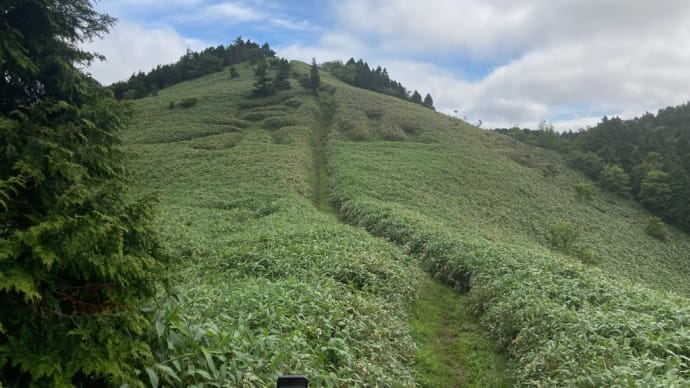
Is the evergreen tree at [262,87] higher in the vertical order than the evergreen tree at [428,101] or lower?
lower

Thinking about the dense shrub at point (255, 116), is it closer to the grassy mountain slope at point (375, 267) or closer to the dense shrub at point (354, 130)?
the grassy mountain slope at point (375, 267)

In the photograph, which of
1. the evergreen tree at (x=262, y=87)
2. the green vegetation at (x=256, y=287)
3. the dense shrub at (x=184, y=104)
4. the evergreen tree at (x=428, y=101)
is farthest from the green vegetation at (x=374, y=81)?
the green vegetation at (x=256, y=287)

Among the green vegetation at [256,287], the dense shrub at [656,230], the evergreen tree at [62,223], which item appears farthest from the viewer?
the dense shrub at [656,230]

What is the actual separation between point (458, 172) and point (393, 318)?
114 ft

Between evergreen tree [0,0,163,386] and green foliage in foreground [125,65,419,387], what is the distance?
0.59 m

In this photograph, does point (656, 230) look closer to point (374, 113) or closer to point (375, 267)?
point (374, 113)

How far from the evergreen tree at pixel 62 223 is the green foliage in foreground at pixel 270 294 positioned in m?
0.59

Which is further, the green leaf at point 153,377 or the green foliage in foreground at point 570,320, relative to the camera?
the green foliage in foreground at point 570,320

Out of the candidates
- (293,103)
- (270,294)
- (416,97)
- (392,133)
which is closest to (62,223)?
(270,294)

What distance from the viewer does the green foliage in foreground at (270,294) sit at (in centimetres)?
486

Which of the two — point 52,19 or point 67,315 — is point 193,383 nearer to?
point 67,315

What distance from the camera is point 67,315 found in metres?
3.48

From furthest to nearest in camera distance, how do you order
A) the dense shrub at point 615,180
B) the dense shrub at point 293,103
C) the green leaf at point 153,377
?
the dense shrub at point 293,103 → the dense shrub at point 615,180 → the green leaf at point 153,377

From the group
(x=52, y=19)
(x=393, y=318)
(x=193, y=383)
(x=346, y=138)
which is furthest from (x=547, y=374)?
(x=346, y=138)
